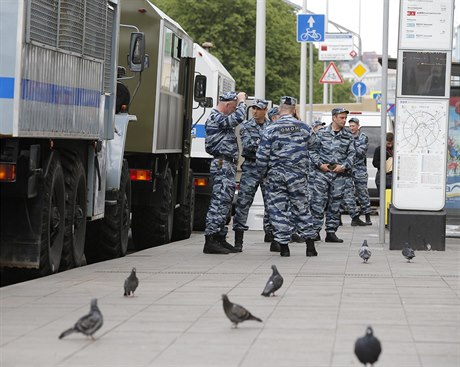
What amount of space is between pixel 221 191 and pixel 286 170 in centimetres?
85

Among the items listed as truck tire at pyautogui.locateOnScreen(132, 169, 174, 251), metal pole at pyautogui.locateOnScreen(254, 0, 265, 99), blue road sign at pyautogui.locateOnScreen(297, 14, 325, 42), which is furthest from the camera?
blue road sign at pyautogui.locateOnScreen(297, 14, 325, 42)

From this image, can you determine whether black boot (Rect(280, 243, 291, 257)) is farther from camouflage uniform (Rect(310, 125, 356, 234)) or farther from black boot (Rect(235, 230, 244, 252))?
camouflage uniform (Rect(310, 125, 356, 234))

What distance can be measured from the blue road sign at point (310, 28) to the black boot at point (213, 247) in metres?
18.0

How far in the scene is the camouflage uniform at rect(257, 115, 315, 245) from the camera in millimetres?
16344

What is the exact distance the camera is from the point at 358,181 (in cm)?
2645

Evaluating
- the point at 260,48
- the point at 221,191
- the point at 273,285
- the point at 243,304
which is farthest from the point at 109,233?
the point at 260,48

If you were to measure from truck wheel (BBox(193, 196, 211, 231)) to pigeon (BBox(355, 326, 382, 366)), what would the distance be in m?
16.5

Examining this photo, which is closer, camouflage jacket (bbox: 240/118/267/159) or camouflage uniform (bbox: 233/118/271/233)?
camouflage uniform (bbox: 233/118/271/233)

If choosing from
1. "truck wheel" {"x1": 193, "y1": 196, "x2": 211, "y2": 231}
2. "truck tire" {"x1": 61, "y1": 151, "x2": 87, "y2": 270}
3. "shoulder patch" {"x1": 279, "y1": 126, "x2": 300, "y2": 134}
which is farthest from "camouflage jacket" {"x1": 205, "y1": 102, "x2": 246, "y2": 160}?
"truck wheel" {"x1": 193, "y1": 196, "x2": 211, "y2": 231}

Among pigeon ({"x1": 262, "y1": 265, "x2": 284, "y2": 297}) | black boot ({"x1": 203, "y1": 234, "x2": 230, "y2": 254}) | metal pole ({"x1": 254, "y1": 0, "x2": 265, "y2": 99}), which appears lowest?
pigeon ({"x1": 262, "y1": 265, "x2": 284, "y2": 297})

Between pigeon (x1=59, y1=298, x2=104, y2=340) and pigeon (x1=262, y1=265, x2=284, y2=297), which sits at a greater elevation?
pigeon (x1=262, y1=265, x2=284, y2=297)

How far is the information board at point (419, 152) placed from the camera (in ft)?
59.3

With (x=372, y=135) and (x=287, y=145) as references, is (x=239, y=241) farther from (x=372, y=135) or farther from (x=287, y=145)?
(x=372, y=135)

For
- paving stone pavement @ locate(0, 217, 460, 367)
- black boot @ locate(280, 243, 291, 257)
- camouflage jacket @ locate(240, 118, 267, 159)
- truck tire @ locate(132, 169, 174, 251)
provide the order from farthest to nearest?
truck tire @ locate(132, 169, 174, 251)
camouflage jacket @ locate(240, 118, 267, 159)
black boot @ locate(280, 243, 291, 257)
paving stone pavement @ locate(0, 217, 460, 367)
